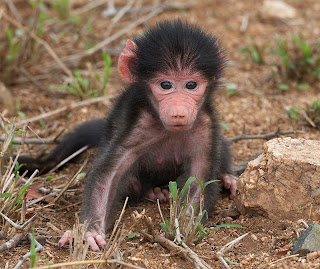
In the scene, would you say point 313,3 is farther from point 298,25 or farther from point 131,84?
point 131,84

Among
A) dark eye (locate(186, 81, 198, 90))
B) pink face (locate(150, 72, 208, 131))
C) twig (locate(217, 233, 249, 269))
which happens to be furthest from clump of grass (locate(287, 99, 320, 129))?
twig (locate(217, 233, 249, 269))

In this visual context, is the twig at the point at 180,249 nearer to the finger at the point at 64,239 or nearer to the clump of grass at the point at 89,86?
the finger at the point at 64,239

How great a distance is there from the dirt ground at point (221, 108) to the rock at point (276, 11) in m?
0.05

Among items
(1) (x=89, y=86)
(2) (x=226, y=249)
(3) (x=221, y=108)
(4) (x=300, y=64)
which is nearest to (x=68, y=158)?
(1) (x=89, y=86)

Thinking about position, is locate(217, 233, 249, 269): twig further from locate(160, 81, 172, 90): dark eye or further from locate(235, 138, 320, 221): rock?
locate(160, 81, 172, 90): dark eye

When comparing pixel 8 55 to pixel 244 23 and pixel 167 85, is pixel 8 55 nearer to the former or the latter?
pixel 167 85

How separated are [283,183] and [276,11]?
5314mm

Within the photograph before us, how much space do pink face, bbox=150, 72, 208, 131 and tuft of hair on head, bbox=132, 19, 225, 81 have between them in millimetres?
56

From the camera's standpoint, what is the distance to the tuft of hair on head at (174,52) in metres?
4.23

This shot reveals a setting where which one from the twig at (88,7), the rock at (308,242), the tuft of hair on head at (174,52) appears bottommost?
the rock at (308,242)

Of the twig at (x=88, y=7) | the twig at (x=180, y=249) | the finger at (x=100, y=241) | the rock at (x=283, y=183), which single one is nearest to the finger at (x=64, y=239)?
the finger at (x=100, y=241)

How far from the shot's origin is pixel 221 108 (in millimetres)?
6441

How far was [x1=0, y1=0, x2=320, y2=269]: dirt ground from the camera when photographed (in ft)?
12.1

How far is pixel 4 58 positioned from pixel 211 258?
4011mm
